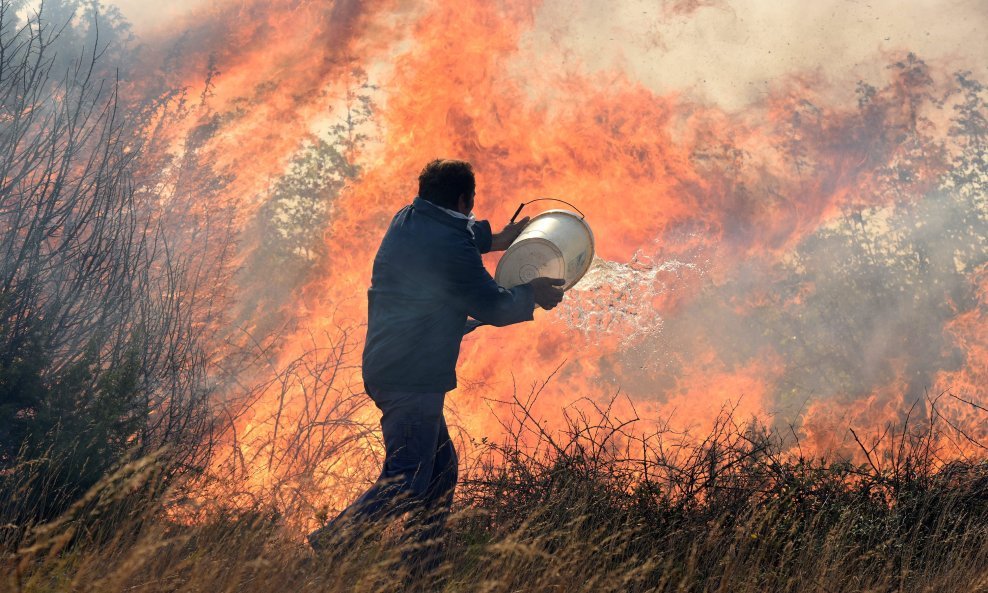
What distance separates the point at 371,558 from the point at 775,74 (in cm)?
1195

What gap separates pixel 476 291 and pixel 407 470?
2.83 ft

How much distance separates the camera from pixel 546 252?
4.34 meters

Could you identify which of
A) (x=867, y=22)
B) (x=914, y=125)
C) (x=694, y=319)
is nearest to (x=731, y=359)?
(x=694, y=319)

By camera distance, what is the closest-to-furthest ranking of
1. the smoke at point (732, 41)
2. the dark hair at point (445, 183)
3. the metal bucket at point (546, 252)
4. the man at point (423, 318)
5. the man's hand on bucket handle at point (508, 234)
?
1. the man at point (423, 318)
2. the dark hair at point (445, 183)
3. the metal bucket at point (546, 252)
4. the man's hand on bucket handle at point (508, 234)
5. the smoke at point (732, 41)

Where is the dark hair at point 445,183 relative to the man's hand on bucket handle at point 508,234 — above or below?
below

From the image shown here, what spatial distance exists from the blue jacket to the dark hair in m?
0.07

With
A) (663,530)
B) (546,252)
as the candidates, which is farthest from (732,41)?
(663,530)

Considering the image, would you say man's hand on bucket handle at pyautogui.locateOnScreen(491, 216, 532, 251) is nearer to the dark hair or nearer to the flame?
the dark hair

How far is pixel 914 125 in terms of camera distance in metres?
12.5

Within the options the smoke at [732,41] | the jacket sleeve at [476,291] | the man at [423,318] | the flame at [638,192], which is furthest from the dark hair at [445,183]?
the smoke at [732,41]

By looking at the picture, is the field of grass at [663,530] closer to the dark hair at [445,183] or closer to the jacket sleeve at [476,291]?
the jacket sleeve at [476,291]

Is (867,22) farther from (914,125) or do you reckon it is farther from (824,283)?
(824,283)

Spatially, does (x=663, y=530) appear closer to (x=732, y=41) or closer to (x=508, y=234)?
(x=508, y=234)

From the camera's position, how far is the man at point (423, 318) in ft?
12.0
